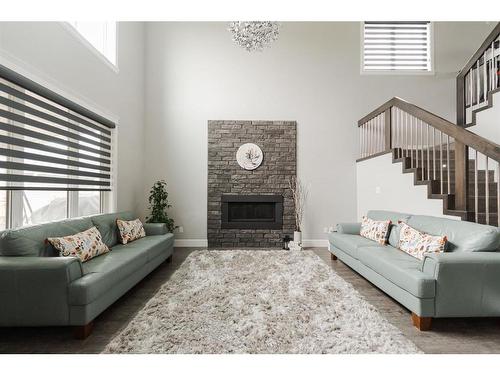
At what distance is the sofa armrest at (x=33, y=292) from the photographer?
194 centimetres

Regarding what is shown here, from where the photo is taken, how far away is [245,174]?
550 cm

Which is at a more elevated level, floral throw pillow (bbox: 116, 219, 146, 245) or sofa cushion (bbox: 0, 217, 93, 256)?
sofa cushion (bbox: 0, 217, 93, 256)

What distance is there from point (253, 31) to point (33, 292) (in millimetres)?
3856

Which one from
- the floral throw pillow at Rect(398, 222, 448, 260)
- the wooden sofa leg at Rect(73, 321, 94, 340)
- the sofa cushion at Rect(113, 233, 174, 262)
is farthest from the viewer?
the sofa cushion at Rect(113, 233, 174, 262)

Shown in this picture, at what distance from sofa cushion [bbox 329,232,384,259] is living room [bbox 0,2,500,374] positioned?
0.15 ft

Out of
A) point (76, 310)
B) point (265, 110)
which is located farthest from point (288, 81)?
point (76, 310)

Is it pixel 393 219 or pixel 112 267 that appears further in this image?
pixel 393 219

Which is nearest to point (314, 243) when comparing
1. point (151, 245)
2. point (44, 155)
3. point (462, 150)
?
point (462, 150)

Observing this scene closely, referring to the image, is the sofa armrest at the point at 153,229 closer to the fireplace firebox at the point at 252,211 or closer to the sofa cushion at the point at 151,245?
the sofa cushion at the point at 151,245

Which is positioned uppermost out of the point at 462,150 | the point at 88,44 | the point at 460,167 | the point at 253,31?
the point at 253,31

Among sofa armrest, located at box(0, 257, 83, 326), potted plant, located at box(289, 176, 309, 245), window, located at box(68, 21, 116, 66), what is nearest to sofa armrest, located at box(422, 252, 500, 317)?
sofa armrest, located at box(0, 257, 83, 326)

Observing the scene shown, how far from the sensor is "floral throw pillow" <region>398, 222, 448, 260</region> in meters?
2.54

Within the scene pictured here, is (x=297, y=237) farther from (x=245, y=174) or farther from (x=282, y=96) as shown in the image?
(x=282, y=96)

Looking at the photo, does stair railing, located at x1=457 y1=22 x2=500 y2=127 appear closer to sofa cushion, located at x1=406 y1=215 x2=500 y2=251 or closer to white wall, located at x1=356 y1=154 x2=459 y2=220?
white wall, located at x1=356 y1=154 x2=459 y2=220
